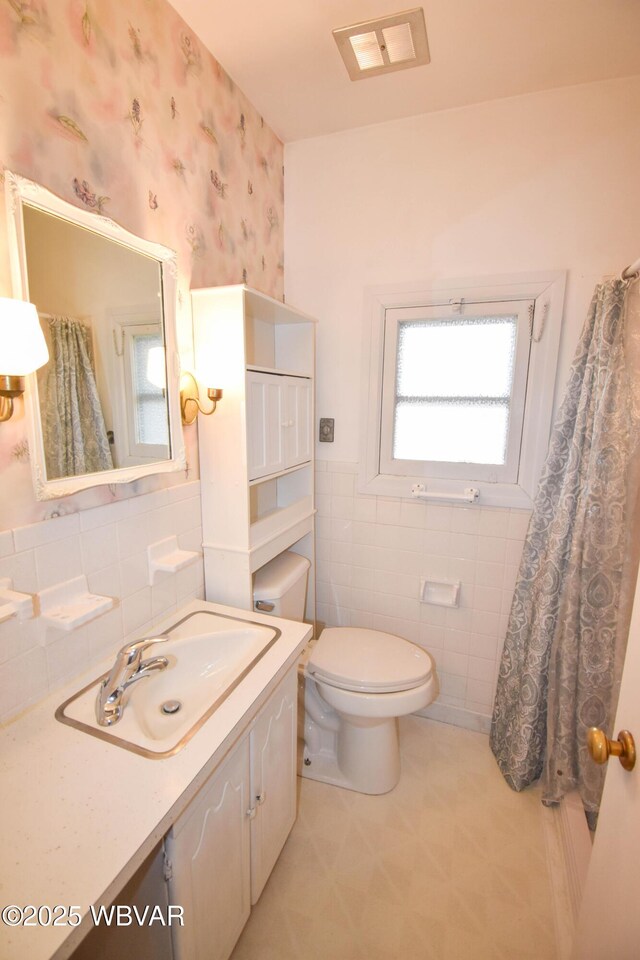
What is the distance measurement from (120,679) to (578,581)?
1.47 metres

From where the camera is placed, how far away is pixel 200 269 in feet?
4.67

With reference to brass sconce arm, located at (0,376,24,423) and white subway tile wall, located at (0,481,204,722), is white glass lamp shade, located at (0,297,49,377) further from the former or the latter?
white subway tile wall, located at (0,481,204,722)

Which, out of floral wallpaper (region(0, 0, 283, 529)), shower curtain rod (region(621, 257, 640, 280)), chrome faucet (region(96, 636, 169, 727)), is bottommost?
chrome faucet (region(96, 636, 169, 727))

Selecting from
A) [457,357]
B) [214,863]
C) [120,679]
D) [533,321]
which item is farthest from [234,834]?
[533,321]

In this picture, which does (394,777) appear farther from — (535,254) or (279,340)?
(535,254)

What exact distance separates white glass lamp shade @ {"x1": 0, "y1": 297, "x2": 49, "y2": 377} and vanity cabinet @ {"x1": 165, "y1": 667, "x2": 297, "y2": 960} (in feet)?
2.95

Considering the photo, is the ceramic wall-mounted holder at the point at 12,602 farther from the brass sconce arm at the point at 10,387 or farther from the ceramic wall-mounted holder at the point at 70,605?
the brass sconce arm at the point at 10,387

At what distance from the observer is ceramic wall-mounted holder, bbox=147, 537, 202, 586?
1.27 m

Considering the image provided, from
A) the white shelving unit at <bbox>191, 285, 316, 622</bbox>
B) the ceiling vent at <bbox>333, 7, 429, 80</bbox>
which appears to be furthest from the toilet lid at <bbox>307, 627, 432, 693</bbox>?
the ceiling vent at <bbox>333, 7, 429, 80</bbox>

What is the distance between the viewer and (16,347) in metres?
0.78

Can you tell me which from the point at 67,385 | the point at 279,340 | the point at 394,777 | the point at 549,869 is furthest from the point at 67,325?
the point at 549,869

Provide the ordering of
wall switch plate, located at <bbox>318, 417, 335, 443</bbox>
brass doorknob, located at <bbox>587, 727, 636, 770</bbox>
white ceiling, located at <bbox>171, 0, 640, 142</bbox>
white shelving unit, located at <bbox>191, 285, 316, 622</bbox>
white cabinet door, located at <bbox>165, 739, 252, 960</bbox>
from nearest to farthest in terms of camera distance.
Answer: brass doorknob, located at <bbox>587, 727, 636, 770</bbox> → white cabinet door, located at <bbox>165, 739, 252, 960</bbox> → white ceiling, located at <bbox>171, 0, 640, 142</bbox> → white shelving unit, located at <bbox>191, 285, 316, 622</bbox> → wall switch plate, located at <bbox>318, 417, 335, 443</bbox>

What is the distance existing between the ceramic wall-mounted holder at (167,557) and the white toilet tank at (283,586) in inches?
13.1

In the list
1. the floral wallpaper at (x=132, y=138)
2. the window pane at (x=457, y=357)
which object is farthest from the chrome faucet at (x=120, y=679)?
the window pane at (x=457, y=357)
